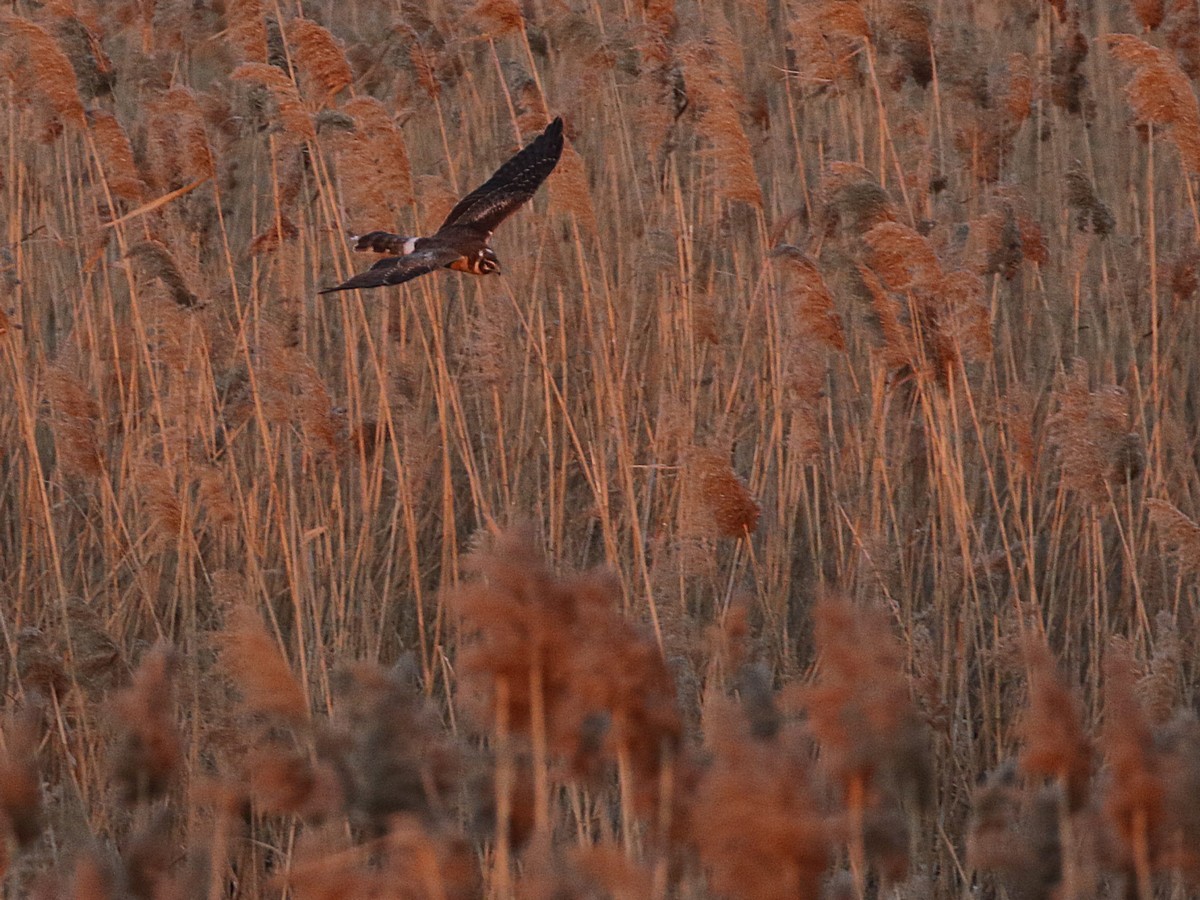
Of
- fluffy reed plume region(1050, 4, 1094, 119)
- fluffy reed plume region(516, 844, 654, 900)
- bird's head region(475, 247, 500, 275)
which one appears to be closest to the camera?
fluffy reed plume region(516, 844, 654, 900)

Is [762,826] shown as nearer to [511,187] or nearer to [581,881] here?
[581,881]

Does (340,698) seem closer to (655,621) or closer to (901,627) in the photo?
(655,621)

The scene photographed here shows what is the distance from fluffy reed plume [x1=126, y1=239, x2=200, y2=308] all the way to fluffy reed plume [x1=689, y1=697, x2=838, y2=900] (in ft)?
7.92

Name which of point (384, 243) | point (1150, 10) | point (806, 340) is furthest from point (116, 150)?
point (1150, 10)

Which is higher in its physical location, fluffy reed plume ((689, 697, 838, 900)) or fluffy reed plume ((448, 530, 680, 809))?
fluffy reed plume ((448, 530, 680, 809))

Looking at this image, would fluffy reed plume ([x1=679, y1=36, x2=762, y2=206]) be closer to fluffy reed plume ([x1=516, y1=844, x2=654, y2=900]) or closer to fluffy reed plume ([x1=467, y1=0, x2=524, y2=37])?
fluffy reed plume ([x1=467, y1=0, x2=524, y2=37])

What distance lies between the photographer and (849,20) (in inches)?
167

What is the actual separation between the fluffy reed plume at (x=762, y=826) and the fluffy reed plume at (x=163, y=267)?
95.0 inches

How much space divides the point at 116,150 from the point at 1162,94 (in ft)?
7.60

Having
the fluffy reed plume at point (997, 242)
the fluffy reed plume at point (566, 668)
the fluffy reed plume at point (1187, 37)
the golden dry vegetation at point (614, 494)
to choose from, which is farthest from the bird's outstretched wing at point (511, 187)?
the fluffy reed plume at point (566, 668)

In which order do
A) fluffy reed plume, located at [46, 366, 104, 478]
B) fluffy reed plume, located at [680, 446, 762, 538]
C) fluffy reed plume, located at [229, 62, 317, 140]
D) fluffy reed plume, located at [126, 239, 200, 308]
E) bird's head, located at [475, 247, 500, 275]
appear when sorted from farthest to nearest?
bird's head, located at [475, 247, 500, 275] < fluffy reed plume, located at [229, 62, 317, 140] < fluffy reed plume, located at [126, 239, 200, 308] < fluffy reed plume, located at [46, 366, 104, 478] < fluffy reed plume, located at [680, 446, 762, 538]

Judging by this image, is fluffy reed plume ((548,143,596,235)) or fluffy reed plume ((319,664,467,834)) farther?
fluffy reed plume ((548,143,596,235))

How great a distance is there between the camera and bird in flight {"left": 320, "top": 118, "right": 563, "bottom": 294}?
3832 mm

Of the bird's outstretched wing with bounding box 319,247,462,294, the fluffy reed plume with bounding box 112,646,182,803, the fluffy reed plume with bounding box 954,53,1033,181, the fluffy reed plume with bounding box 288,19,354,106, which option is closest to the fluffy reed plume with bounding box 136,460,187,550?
the bird's outstretched wing with bounding box 319,247,462,294
